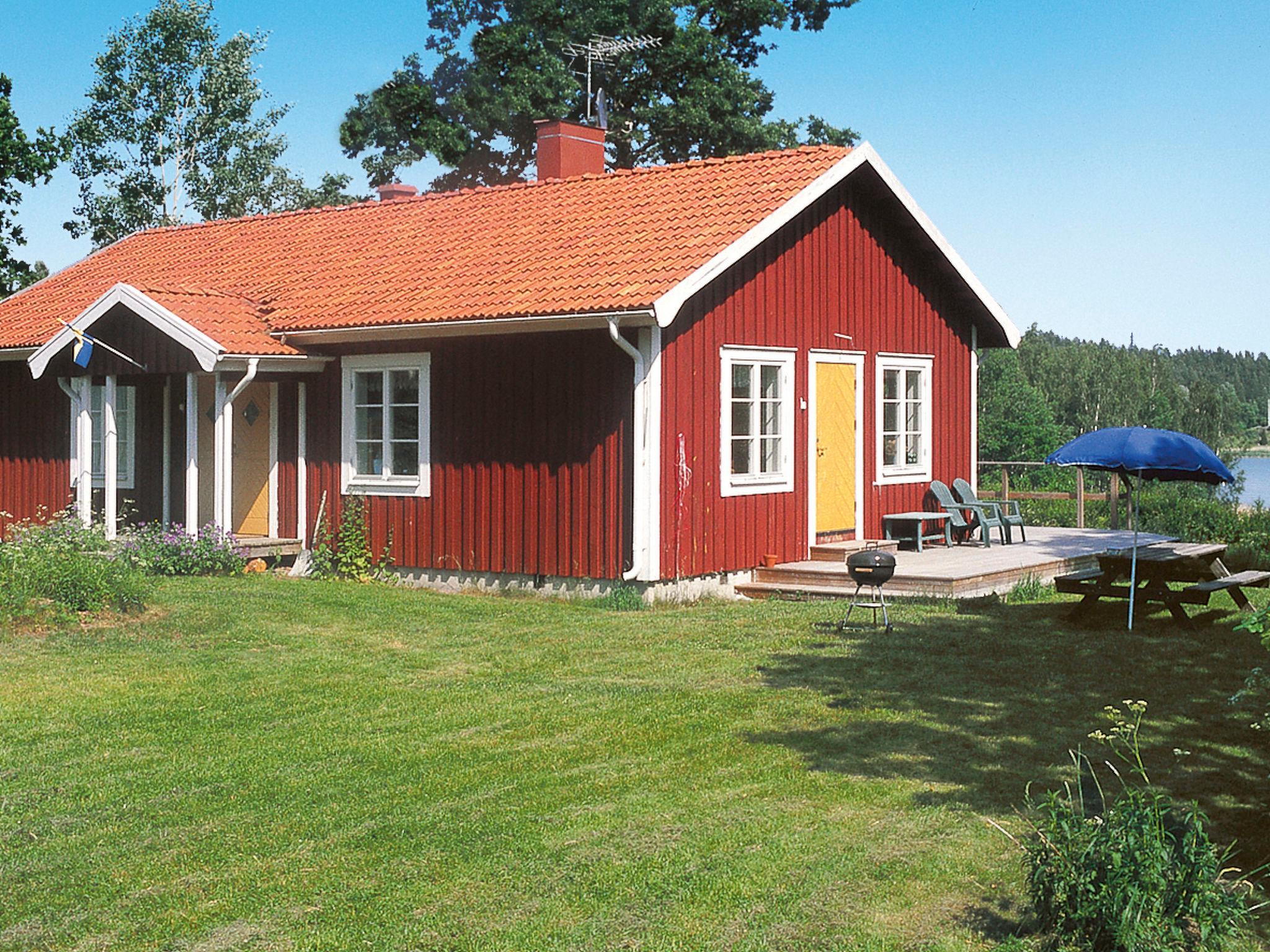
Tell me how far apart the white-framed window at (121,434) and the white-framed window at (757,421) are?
859 centimetres

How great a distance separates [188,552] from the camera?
15.1 meters

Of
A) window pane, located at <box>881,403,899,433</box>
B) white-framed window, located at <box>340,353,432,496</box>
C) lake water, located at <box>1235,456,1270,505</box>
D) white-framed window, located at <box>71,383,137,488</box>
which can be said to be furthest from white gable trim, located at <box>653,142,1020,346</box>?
lake water, located at <box>1235,456,1270,505</box>

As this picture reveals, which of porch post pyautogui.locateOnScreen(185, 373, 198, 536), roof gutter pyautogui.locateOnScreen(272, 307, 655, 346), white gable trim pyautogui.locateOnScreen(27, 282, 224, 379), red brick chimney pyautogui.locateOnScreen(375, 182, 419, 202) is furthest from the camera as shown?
red brick chimney pyautogui.locateOnScreen(375, 182, 419, 202)

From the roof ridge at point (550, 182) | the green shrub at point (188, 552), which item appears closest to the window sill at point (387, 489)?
the green shrub at point (188, 552)

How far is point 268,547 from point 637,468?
4.88 meters

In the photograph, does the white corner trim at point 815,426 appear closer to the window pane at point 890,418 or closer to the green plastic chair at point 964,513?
the window pane at point 890,418

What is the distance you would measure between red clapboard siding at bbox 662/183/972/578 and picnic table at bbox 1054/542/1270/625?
3392 millimetres

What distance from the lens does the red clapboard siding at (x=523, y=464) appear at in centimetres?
1362

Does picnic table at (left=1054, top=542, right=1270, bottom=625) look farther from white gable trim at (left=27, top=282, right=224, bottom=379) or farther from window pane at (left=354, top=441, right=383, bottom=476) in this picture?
white gable trim at (left=27, top=282, right=224, bottom=379)

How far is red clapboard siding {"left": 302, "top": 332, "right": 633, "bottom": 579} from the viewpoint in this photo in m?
13.6

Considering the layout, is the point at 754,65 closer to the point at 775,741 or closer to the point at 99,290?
the point at 99,290

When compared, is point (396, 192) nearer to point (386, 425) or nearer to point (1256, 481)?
point (386, 425)

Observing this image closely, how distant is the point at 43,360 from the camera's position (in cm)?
1639

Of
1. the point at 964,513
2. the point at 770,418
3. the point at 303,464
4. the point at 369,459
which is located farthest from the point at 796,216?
the point at 303,464
